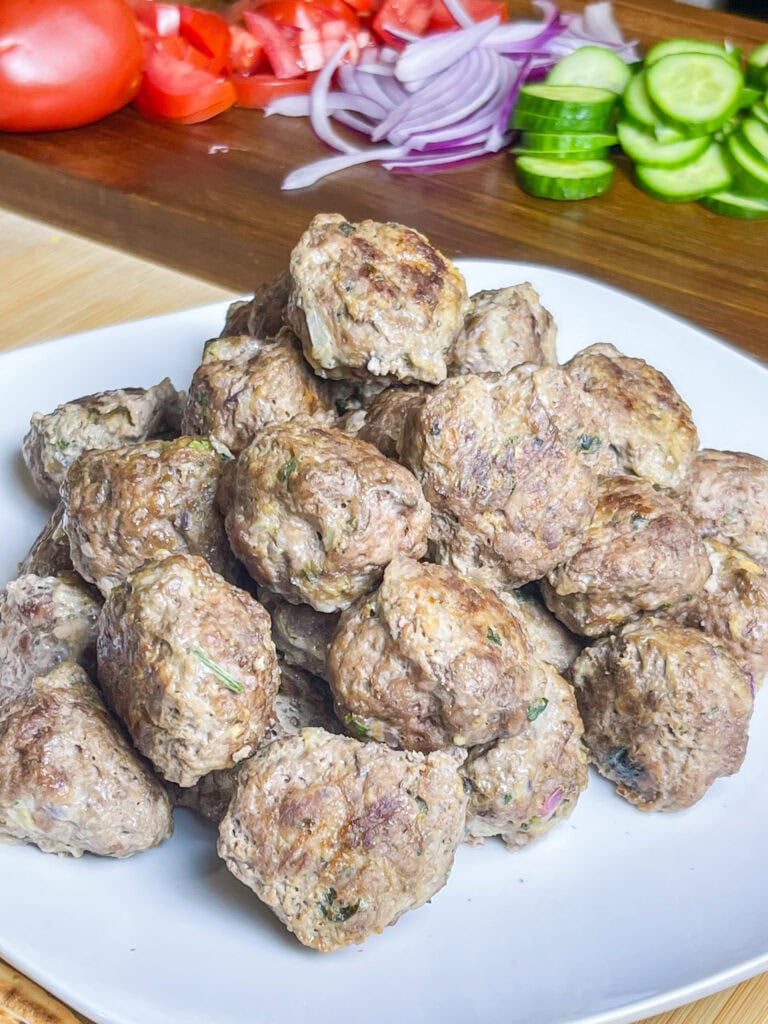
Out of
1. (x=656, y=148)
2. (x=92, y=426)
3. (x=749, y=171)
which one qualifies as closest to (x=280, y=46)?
(x=656, y=148)

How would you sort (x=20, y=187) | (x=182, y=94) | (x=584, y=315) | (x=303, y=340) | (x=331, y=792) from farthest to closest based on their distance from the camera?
(x=182, y=94) → (x=20, y=187) → (x=584, y=315) → (x=303, y=340) → (x=331, y=792)

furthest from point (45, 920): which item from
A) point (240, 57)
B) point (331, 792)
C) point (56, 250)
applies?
point (240, 57)

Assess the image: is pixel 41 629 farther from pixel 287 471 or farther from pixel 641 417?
pixel 641 417

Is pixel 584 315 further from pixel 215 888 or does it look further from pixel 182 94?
pixel 182 94

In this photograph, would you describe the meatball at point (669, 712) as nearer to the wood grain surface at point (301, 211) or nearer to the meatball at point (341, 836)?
the meatball at point (341, 836)

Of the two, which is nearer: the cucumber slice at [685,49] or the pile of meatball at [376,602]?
the pile of meatball at [376,602]

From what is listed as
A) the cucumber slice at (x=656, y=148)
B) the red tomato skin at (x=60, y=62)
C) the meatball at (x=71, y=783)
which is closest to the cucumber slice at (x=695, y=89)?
the cucumber slice at (x=656, y=148)
